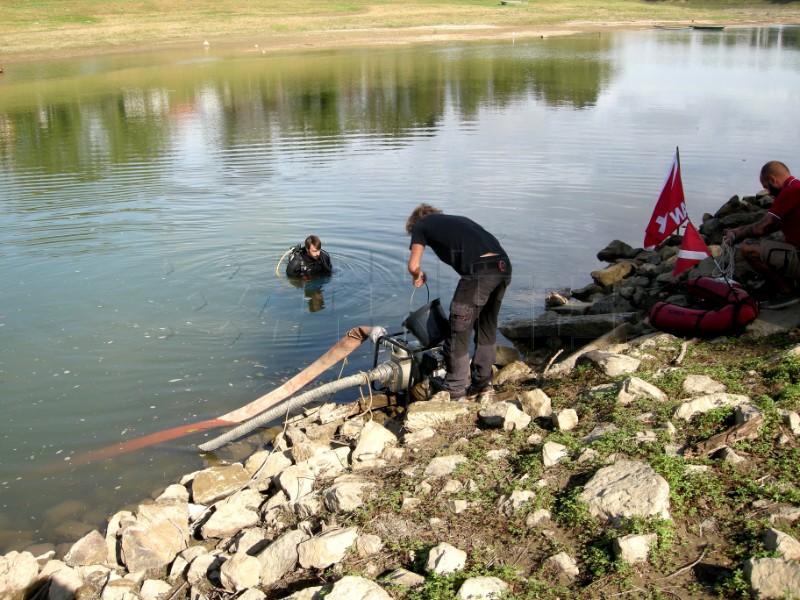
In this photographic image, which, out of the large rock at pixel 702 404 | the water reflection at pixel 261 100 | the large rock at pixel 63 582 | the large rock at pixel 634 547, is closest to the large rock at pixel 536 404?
the large rock at pixel 702 404

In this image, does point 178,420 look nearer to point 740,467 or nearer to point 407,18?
point 740,467

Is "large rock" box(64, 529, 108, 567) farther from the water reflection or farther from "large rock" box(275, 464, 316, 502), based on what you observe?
the water reflection

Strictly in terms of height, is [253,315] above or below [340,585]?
below

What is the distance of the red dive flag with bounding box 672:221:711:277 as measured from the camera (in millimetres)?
9625

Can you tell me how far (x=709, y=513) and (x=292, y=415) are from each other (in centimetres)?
465

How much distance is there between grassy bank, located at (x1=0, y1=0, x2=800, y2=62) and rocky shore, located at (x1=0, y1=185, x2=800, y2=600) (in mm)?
46932

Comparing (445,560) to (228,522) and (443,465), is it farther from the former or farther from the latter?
(228,522)

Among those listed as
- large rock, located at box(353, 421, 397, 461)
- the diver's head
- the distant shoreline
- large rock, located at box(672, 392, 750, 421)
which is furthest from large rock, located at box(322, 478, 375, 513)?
the distant shoreline

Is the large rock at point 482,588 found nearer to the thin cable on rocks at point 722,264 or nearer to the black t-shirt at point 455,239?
the black t-shirt at point 455,239

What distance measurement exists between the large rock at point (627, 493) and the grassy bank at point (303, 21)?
48909mm

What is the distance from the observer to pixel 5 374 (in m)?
9.03

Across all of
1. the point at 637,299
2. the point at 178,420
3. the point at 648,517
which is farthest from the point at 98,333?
the point at 648,517

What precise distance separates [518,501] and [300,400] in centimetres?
347

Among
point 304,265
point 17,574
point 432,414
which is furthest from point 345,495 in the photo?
point 304,265
